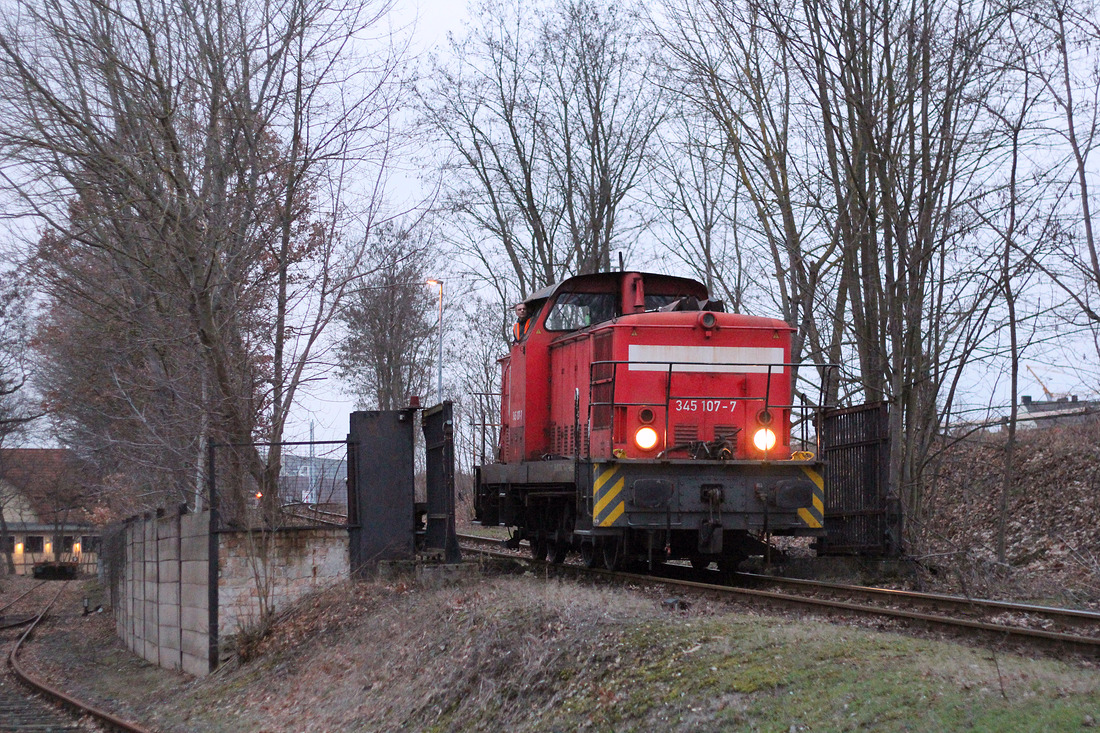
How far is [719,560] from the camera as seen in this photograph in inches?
471

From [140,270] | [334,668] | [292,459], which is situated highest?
[140,270]

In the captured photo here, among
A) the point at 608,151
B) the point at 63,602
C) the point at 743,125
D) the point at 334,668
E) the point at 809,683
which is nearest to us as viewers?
the point at 809,683

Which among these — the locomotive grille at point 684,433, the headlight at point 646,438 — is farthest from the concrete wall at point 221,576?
the locomotive grille at point 684,433

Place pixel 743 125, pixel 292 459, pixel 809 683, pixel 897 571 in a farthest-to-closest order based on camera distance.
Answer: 1. pixel 743 125
2. pixel 292 459
3. pixel 897 571
4. pixel 809 683

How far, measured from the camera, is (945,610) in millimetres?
8414

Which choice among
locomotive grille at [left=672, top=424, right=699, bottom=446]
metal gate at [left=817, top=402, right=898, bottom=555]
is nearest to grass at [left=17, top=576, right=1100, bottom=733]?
locomotive grille at [left=672, top=424, right=699, bottom=446]

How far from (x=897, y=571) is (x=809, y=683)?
587cm

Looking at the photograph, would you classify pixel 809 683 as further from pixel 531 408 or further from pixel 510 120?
pixel 510 120

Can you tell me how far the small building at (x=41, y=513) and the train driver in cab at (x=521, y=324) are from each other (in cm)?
3276

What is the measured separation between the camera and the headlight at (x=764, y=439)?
1116 centimetres

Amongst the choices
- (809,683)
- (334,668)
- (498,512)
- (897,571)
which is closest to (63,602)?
(498,512)

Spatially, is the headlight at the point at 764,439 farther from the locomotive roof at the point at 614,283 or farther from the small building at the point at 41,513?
the small building at the point at 41,513

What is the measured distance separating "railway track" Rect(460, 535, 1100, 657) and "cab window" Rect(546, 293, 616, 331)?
337cm

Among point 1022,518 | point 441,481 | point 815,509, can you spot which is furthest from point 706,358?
point 1022,518
